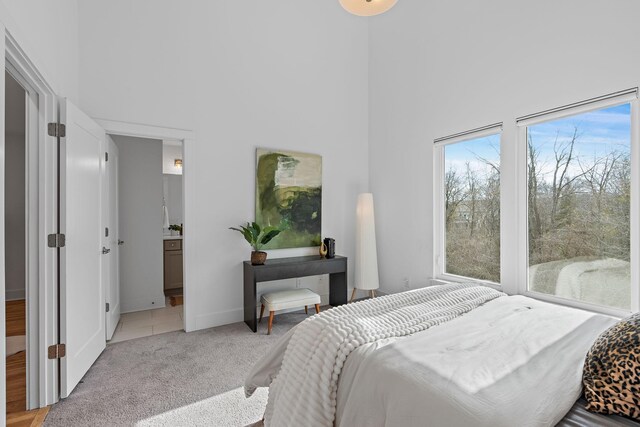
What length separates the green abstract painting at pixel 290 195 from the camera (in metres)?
3.78

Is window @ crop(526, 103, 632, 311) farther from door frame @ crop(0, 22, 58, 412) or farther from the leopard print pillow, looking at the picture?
door frame @ crop(0, 22, 58, 412)

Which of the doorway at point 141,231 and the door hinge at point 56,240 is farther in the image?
the doorway at point 141,231

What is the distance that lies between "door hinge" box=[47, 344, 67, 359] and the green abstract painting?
2.04 metres

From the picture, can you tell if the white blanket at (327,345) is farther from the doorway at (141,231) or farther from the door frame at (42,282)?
the doorway at (141,231)

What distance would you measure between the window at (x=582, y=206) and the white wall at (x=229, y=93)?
2213mm

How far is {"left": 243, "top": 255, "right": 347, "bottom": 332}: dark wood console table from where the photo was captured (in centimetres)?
335

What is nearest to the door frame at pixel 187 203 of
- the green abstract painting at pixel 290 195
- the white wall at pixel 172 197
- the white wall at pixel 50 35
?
the green abstract painting at pixel 290 195

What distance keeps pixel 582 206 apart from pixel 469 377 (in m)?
2.24

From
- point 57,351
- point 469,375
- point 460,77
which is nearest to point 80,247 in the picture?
point 57,351

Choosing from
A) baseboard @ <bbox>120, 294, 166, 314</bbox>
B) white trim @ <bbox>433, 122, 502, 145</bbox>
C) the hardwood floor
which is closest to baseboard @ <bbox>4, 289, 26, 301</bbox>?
baseboard @ <bbox>120, 294, 166, 314</bbox>

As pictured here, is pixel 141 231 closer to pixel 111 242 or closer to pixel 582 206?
pixel 111 242

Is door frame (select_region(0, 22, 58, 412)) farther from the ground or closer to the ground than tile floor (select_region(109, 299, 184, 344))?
farther from the ground

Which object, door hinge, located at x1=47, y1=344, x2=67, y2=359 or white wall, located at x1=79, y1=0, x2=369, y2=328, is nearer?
door hinge, located at x1=47, y1=344, x2=67, y2=359

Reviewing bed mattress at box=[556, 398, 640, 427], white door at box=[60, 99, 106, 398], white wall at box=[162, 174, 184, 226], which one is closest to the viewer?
bed mattress at box=[556, 398, 640, 427]
